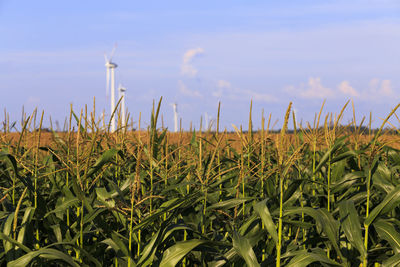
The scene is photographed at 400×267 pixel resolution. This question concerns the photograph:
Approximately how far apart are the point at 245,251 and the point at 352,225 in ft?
3.84

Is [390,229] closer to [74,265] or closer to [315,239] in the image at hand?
[315,239]

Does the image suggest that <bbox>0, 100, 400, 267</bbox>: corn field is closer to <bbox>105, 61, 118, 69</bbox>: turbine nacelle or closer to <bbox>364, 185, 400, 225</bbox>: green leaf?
<bbox>364, 185, 400, 225</bbox>: green leaf

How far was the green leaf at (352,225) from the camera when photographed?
414 centimetres

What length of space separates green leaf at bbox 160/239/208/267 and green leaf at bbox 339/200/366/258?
1.54m

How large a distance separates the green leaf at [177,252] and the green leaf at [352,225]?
60.6 inches

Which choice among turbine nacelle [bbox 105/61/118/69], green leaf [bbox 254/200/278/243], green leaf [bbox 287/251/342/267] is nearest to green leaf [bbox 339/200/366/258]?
green leaf [bbox 287/251/342/267]

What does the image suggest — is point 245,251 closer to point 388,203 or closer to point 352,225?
point 352,225

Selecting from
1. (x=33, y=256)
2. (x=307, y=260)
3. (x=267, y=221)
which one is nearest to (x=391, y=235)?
(x=307, y=260)

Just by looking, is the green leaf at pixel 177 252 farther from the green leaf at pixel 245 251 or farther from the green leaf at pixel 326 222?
the green leaf at pixel 326 222

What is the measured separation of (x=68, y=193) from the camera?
17.0 ft

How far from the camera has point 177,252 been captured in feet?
12.6

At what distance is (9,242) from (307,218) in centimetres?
379

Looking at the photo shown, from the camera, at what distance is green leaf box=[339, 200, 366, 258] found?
13.6 feet

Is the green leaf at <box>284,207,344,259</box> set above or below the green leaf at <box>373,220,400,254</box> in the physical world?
above
